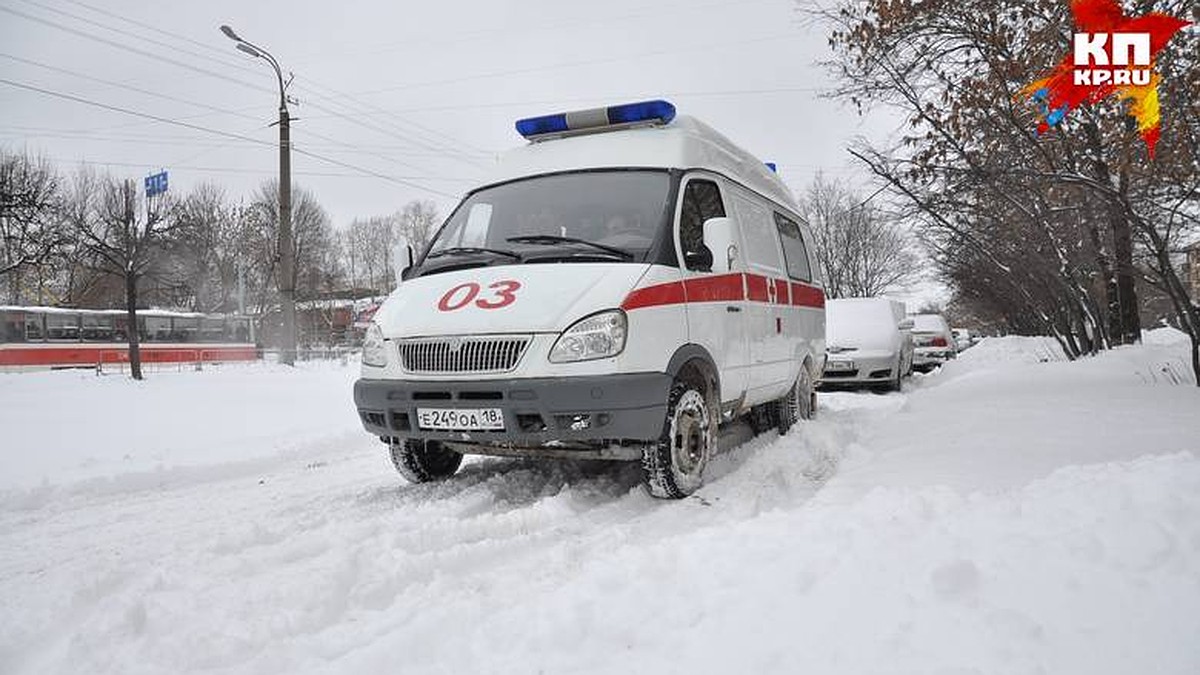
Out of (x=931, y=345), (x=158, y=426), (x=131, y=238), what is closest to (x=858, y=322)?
(x=931, y=345)

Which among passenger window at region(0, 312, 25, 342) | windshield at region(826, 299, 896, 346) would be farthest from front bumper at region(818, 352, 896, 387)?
passenger window at region(0, 312, 25, 342)

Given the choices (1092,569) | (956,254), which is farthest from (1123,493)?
(956,254)

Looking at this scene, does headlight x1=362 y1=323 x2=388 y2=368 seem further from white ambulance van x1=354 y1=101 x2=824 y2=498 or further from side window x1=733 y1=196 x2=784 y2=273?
side window x1=733 y1=196 x2=784 y2=273

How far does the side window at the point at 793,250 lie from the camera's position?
6629 mm

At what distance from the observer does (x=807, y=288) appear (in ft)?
23.4

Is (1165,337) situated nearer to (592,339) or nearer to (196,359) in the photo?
(592,339)

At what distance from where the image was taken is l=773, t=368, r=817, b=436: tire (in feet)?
21.6

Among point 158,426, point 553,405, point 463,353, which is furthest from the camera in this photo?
point 158,426

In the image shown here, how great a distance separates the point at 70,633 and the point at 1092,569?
3611 millimetres

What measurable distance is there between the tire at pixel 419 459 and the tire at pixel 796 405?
3.18 meters

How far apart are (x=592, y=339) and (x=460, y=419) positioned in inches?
34.6

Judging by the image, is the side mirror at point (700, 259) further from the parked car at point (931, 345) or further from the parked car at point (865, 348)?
the parked car at point (931, 345)

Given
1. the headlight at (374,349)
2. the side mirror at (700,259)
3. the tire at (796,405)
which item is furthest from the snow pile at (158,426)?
the tire at (796,405)

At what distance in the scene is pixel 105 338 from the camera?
28.4 metres
